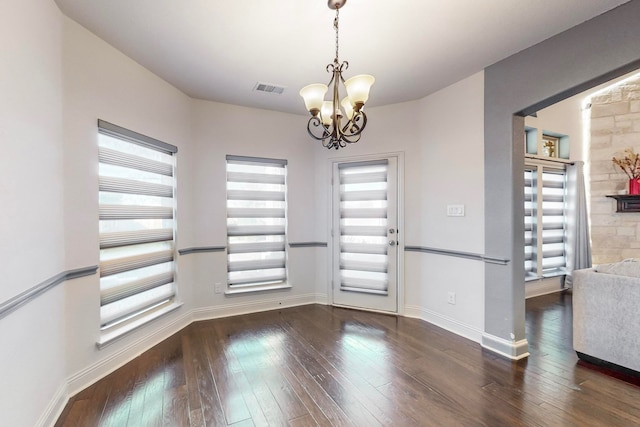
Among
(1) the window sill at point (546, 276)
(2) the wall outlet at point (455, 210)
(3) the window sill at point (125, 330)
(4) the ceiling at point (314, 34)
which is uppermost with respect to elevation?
(4) the ceiling at point (314, 34)

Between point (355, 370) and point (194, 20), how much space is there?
2978 mm

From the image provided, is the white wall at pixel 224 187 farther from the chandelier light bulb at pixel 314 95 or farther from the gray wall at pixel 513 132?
the gray wall at pixel 513 132

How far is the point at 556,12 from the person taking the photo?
1.95 meters

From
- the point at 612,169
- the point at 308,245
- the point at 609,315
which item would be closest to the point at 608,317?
the point at 609,315

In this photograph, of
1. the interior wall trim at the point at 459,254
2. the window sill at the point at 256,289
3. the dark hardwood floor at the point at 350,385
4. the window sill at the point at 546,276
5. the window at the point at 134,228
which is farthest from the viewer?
the window sill at the point at 546,276

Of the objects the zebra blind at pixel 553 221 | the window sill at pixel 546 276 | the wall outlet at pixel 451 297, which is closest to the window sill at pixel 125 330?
the wall outlet at pixel 451 297

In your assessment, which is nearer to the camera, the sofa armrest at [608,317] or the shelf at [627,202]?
the sofa armrest at [608,317]

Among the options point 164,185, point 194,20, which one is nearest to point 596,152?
point 194,20

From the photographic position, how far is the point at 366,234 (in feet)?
12.4

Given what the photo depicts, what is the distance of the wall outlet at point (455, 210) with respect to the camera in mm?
3031

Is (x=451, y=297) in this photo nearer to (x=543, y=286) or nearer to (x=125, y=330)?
(x=543, y=286)

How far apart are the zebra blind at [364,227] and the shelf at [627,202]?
11.4ft

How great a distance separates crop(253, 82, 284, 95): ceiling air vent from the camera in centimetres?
303

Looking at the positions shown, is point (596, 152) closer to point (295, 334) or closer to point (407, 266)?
point (407, 266)
